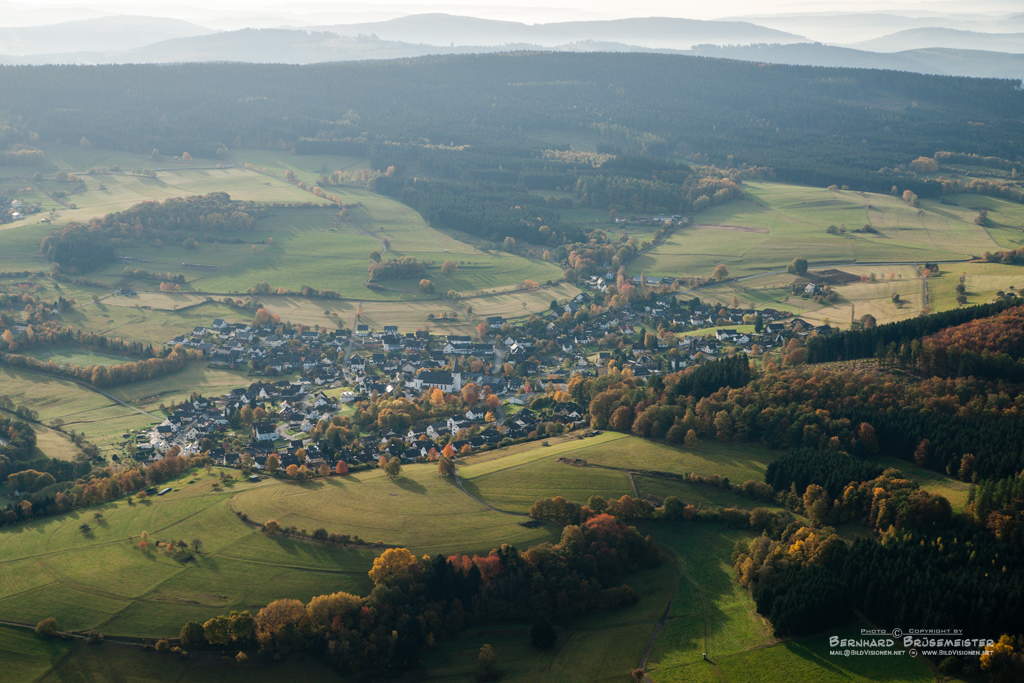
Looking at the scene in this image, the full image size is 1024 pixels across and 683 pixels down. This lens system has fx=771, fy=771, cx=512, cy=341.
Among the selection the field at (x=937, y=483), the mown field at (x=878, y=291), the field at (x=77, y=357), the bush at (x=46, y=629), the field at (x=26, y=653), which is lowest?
the field at (x=26, y=653)

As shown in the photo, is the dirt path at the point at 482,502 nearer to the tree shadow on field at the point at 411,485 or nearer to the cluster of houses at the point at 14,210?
the tree shadow on field at the point at 411,485

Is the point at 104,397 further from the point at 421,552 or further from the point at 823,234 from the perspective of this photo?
the point at 823,234

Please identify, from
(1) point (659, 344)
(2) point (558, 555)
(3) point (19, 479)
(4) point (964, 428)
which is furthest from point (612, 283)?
(3) point (19, 479)

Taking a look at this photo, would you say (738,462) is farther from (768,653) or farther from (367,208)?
(367,208)

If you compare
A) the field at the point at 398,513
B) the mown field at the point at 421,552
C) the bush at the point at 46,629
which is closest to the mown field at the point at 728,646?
the mown field at the point at 421,552

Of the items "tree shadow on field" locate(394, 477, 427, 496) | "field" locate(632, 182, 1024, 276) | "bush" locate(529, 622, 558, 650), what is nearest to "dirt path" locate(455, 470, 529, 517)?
"tree shadow on field" locate(394, 477, 427, 496)

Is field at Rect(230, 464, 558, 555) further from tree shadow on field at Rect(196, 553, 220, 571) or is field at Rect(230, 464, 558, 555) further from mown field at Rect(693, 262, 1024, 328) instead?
mown field at Rect(693, 262, 1024, 328)

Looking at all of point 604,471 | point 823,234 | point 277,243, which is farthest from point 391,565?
point 823,234
